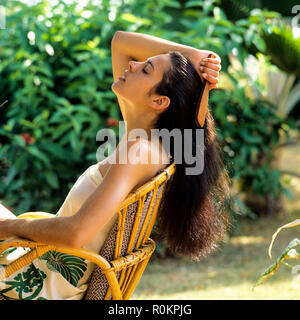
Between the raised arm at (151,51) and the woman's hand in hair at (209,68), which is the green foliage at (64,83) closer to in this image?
the raised arm at (151,51)

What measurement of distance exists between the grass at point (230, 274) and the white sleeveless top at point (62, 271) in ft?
5.09

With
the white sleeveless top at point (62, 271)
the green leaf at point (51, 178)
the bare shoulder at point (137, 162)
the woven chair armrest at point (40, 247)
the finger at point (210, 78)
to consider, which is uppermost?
the finger at point (210, 78)

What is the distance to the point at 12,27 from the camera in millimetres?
4191

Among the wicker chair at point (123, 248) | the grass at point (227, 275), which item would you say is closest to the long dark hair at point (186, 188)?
the wicker chair at point (123, 248)

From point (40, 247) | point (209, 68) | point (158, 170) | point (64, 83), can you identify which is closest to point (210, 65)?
point (209, 68)

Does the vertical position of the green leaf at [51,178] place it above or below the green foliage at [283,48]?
below

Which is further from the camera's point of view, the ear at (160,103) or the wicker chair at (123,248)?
the ear at (160,103)

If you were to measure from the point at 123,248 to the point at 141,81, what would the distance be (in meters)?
0.60

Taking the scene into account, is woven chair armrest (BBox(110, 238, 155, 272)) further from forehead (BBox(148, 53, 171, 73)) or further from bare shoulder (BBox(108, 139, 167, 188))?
forehead (BBox(148, 53, 171, 73))

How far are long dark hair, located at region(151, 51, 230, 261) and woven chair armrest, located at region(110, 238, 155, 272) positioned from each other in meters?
0.12

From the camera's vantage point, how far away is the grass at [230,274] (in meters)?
3.68

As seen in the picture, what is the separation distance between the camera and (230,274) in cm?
421
